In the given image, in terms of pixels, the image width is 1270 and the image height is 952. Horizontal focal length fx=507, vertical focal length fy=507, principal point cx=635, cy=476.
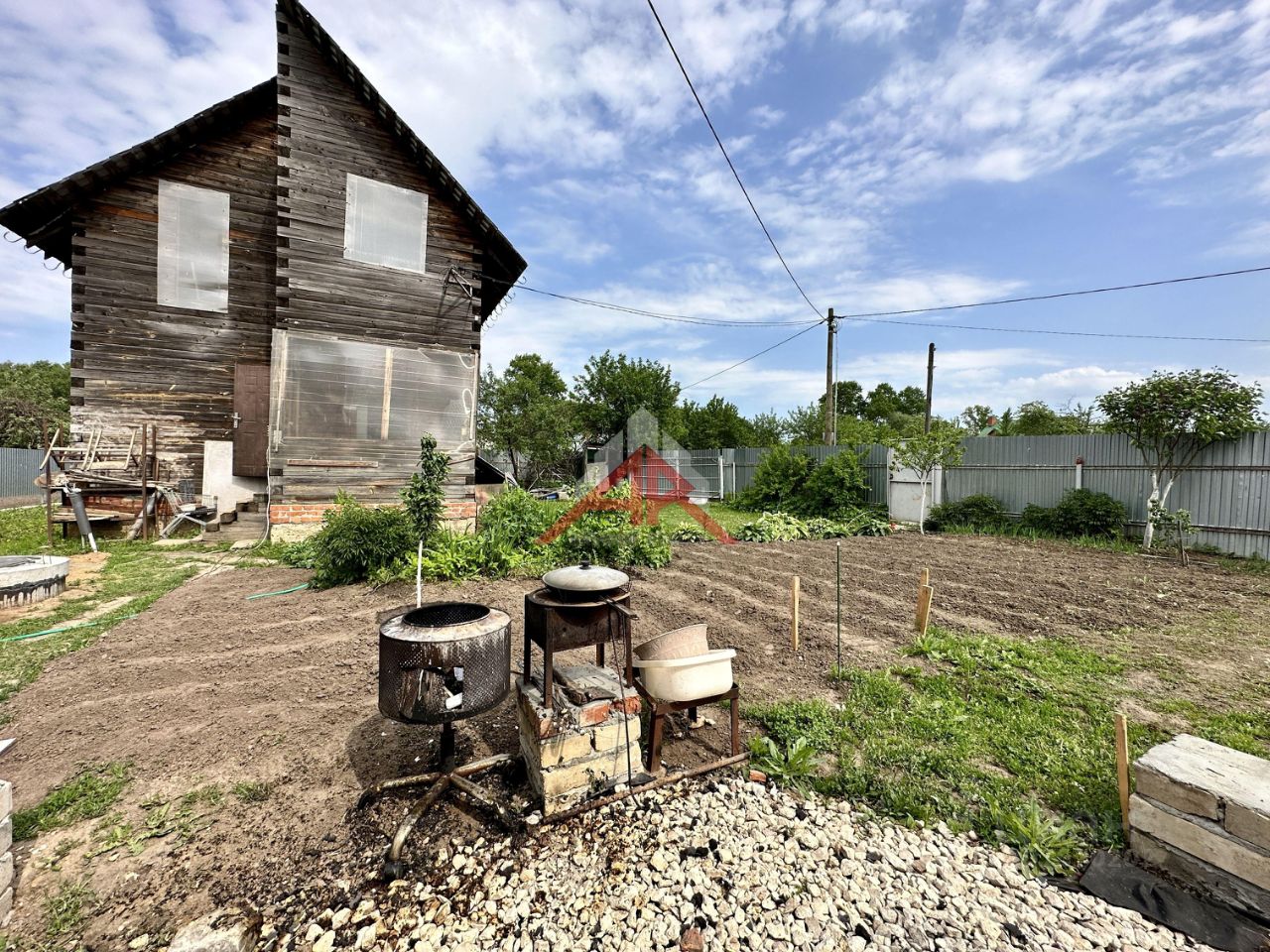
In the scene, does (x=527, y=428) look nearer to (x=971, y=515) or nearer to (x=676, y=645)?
(x=971, y=515)

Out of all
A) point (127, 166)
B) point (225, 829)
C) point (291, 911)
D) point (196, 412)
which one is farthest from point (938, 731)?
point (127, 166)

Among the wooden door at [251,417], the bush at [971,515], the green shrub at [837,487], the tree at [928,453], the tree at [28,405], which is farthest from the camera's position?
the tree at [28,405]

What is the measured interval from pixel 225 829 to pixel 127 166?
41.0 ft

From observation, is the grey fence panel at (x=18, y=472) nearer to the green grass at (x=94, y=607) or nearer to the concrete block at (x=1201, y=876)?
the green grass at (x=94, y=607)

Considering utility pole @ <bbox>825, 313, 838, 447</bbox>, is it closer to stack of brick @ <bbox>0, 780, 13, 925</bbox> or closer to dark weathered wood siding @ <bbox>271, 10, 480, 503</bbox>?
dark weathered wood siding @ <bbox>271, 10, 480, 503</bbox>

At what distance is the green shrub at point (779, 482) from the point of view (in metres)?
16.1

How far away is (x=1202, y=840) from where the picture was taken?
6.98 ft

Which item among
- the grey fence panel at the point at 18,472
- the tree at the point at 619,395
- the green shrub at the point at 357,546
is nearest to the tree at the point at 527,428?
the tree at the point at 619,395

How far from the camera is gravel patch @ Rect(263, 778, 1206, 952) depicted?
6.28 feet

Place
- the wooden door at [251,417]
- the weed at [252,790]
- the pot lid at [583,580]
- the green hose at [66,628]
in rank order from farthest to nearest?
the wooden door at [251,417] < the green hose at [66,628] < the pot lid at [583,580] < the weed at [252,790]

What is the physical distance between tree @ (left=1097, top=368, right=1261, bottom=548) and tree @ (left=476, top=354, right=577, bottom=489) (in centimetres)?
1723

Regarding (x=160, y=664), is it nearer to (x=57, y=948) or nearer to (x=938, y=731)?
(x=57, y=948)

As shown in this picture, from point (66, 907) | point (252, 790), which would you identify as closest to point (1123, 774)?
point (252, 790)

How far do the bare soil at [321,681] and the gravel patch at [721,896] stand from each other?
0.81ft
